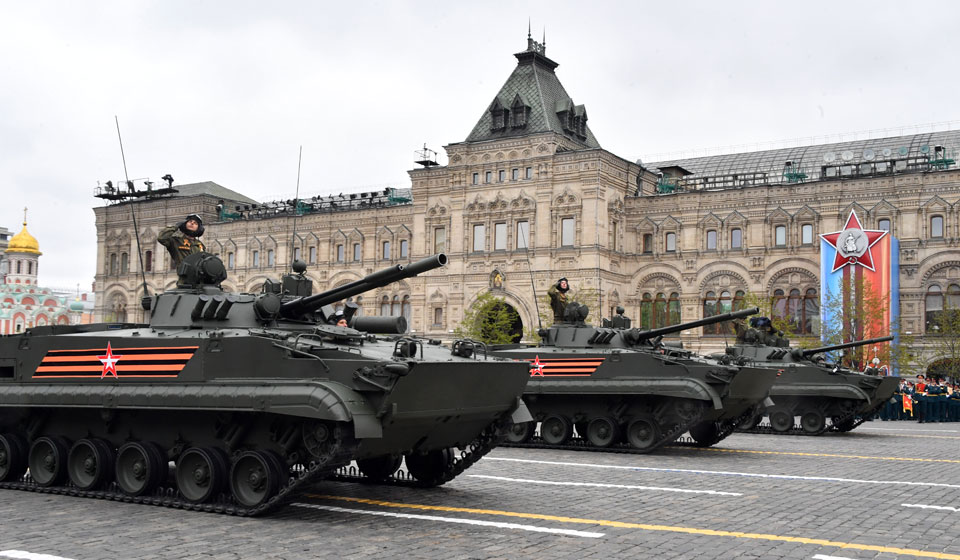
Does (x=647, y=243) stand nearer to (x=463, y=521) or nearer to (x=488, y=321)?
(x=488, y=321)

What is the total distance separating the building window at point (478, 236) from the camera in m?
55.0

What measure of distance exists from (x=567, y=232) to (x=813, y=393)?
93.9 ft

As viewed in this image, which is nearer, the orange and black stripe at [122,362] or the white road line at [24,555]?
the white road line at [24,555]

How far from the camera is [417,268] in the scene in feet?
36.2

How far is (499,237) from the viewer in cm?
5453

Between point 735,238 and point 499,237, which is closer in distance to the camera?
point 735,238

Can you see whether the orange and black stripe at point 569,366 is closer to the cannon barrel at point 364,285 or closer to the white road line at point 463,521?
the cannon barrel at point 364,285

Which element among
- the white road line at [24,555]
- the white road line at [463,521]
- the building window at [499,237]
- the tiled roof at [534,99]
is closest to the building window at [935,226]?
the tiled roof at [534,99]

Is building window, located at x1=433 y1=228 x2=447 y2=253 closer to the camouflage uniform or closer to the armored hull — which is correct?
the armored hull

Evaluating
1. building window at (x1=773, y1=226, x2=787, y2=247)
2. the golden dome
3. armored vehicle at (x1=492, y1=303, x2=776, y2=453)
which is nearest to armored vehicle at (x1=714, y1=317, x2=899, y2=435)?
armored vehicle at (x1=492, y1=303, x2=776, y2=453)

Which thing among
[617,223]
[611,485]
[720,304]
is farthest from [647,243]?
[611,485]

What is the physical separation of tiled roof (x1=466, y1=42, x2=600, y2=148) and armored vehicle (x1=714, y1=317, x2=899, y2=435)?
28614 mm

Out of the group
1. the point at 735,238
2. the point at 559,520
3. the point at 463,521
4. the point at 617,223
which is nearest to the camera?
the point at 463,521

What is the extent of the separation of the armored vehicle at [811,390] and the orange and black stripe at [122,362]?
15.8m
